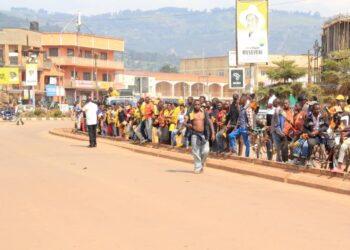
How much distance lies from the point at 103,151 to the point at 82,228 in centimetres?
1288

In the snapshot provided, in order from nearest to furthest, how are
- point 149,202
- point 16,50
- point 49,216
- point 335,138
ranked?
1. point 49,216
2. point 149,202
3. point 335,138
4. point 16,50

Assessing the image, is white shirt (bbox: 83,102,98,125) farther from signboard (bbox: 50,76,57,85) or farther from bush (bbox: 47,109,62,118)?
signboard (bbox: 50,76,57,85)

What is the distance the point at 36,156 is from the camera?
18625 millimetres

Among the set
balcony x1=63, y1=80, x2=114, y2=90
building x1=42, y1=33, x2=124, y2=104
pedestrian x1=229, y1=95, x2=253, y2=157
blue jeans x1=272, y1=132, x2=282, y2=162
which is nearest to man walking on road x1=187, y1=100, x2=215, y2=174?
blue jeans x1=272, y1=132, x2=282, y2=162

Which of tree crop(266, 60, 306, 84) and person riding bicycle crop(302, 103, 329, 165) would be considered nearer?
person riding bicycle crop(302, 103, 329, 165)

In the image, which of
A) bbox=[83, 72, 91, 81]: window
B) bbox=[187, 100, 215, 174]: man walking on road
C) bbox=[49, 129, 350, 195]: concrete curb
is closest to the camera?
bbox=[49, 129, 350, 195]: concrete curb

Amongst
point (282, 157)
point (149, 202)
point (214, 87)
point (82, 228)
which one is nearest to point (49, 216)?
point (82, 228)

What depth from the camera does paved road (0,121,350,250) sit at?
7.41m

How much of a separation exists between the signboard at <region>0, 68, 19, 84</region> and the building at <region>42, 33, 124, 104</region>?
10.2 meters

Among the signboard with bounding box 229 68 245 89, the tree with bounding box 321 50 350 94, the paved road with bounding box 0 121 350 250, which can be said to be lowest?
the paved road with bounding box 0 121 350 250

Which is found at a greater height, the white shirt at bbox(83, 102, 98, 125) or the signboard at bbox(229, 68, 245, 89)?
the signboard at bbox(229, 68, 245, 89)

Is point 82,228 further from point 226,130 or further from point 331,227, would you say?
point 226,130

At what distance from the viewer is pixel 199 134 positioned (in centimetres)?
1439

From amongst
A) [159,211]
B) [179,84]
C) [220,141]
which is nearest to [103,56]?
[179,84]
